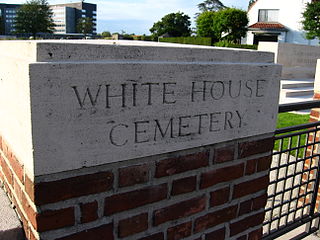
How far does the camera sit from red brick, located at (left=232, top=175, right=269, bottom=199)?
1.45 m

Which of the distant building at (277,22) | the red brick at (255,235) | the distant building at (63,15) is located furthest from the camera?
the distant building at (63,15)

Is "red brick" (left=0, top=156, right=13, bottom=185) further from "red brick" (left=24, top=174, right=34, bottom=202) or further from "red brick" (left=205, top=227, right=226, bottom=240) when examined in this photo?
"red brick" (left=205, top=227, right=226, bottom=240)

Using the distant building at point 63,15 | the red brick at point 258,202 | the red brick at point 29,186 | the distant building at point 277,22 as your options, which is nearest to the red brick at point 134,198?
the red brick at point 29,186

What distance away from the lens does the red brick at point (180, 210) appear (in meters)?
1.20

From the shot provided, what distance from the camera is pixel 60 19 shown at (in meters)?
108

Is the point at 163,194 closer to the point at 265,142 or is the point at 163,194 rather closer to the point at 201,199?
the point at 201,199

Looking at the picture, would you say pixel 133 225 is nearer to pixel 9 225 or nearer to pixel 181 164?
pixel 181 164

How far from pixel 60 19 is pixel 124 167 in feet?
381

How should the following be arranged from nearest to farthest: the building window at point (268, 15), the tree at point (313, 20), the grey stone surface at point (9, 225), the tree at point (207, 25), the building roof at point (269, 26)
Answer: the grey stone surface at point (9, 225), the tree at point (313, 20), the building roof at point (269, 26), the building window at point (268, 15), the tree at point (207, 25)

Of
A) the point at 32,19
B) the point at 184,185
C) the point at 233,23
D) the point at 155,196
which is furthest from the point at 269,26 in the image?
the point at 32,19

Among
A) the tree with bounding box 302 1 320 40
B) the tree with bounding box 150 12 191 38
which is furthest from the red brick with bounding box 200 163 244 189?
the tree with bounding box 150 12 191 38

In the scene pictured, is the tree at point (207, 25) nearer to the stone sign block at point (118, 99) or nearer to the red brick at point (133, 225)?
the stone sign block at point (118, 99)

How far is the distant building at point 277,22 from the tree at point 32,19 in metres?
46.3

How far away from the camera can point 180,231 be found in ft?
4.22
